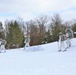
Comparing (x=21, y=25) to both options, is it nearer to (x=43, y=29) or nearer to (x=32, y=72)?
(x=43, y=29)

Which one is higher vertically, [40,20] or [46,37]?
[40,20]

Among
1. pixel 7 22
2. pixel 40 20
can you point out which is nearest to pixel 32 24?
pixel 40 20

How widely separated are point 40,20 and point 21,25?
5863 mm

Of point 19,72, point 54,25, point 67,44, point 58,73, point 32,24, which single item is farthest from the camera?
point 32,24

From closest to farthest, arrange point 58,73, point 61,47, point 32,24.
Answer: point 58,73
point 61,47
point 32,24

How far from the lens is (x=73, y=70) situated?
413 inches

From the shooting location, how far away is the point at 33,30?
6969 centimetres

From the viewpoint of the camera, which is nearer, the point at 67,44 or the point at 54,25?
the point at 67,44

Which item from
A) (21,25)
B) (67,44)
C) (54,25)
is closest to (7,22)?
(21,25)

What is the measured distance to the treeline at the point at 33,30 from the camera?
6180cm

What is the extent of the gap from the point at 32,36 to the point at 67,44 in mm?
40492

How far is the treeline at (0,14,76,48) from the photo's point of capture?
6180cm

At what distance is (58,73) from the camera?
9.97 meters

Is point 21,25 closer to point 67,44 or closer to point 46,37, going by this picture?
point 46,37
